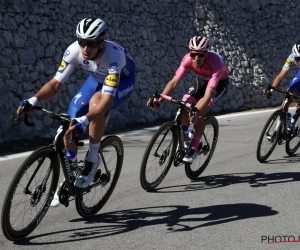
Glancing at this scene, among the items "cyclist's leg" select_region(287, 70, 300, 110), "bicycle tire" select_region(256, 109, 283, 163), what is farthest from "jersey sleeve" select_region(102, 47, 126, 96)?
"cyclist's leg" select_region(287, 70, 300, 110)

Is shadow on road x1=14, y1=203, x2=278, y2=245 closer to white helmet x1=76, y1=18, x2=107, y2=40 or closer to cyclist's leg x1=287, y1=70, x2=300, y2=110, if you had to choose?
white helmet x1=76, y1=18, x2=107, y2=40

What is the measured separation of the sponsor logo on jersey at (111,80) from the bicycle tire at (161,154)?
149 cm

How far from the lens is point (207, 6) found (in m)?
18.8

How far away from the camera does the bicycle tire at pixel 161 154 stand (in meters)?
7.50

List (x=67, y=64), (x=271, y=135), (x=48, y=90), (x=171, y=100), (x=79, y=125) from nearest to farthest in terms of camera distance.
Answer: (x=79, y=125) → (x=48, y=90) → (x=67, y=64) → (x=171, y=100) → (x=271, y=135)

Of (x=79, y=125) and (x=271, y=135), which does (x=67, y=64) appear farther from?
(x=271, y=135)

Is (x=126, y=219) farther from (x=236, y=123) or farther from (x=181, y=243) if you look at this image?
(x=236, y=123)

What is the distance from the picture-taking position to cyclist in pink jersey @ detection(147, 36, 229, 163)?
7.85 meters

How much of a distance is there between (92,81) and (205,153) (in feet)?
8.54

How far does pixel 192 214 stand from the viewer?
6.65m

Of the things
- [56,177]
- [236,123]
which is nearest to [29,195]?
[56,177]

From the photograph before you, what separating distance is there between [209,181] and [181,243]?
8.76 ft

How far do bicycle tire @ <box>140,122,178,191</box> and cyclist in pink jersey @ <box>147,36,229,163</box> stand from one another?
0.72 feet

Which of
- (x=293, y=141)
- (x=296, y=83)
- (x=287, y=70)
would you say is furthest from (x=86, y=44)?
(x=293, y=141)
